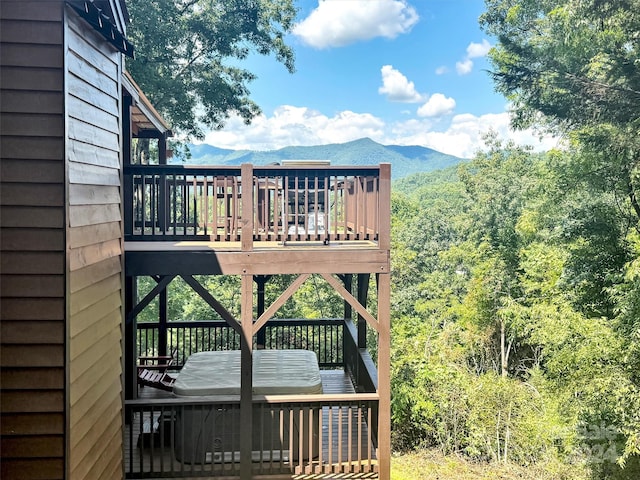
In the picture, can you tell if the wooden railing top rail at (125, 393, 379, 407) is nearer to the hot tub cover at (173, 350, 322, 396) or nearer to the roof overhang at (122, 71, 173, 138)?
the hot tub cover at (173, 350, 322, 396)

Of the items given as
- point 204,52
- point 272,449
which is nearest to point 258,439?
point 272,449

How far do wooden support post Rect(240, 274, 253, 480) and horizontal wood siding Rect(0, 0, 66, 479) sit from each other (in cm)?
226

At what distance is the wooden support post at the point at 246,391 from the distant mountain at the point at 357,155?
50.4m

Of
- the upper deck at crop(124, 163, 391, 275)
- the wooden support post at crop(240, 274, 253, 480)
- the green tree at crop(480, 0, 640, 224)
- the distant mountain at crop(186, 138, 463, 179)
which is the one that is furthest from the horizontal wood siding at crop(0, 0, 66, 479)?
the distant mountain at crop(186, 138, 463, 179)

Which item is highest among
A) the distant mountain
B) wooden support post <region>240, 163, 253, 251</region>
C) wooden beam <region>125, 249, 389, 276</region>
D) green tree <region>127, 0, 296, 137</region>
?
the distant mountain

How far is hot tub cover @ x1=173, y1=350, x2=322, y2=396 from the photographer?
5.43m

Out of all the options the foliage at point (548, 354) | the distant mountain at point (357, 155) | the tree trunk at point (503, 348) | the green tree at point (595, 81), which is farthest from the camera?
the distant mountain at point (357, 155)

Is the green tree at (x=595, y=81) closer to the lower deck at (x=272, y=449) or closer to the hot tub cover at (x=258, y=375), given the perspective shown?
the hot tub cover at (x=258, y=375)

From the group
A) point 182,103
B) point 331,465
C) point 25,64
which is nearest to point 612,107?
point 331,465

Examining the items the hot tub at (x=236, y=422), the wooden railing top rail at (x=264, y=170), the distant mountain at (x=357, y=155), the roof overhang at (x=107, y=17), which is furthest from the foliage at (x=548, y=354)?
→ the distant mountain at (x=357, y=155)

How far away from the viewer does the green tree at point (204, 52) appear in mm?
14406

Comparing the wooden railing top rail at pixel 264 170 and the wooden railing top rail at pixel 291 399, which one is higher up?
the wooden railing top rail at pixel 264 170

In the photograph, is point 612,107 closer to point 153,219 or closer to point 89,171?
point 153,219

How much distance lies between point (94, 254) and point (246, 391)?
91.3 inches
